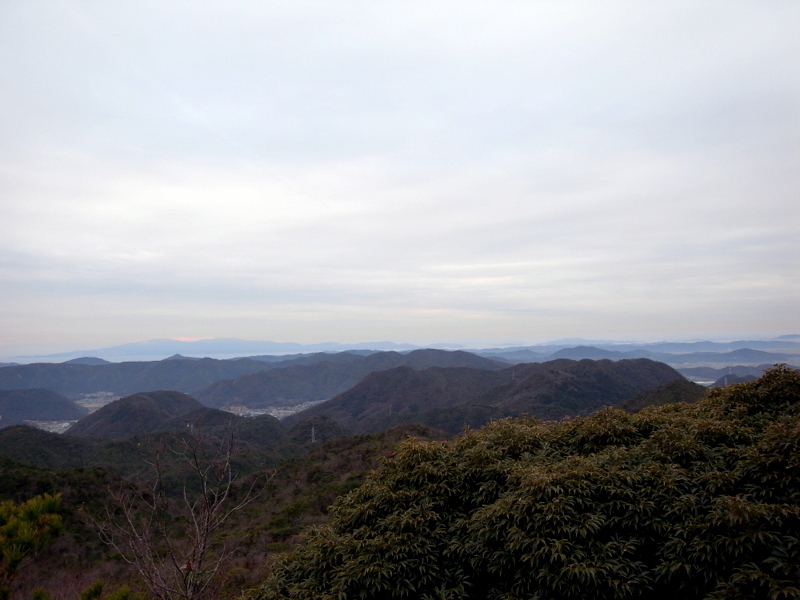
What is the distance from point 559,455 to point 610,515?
1616mm

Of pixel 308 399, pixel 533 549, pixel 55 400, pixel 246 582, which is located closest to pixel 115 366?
pixel 55 400

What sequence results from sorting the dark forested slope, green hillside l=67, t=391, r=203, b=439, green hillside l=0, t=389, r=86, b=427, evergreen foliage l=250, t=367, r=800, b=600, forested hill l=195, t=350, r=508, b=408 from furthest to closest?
forested hill l=195, t=350, r=508, b=408 < green hillside l=0, t=389, r=86, b=427 < the dark forested slope < green hillside l=67, t=391, r=203, b=439 < evergreen foliage l=250, t=367, r=800, b=600

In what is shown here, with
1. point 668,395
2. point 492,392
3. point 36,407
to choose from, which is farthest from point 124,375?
point 668,395

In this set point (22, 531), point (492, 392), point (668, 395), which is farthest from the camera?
point (492, 392)

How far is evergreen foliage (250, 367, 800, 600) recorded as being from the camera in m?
5.04

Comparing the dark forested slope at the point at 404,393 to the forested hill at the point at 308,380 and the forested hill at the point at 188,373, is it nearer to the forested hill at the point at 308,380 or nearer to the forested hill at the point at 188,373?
the forested hill at the point at 308,380

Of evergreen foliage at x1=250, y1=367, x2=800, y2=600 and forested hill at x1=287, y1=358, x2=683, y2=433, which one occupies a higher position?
evergreen foliage at x1=250, y1=367, x2=800, y2=600

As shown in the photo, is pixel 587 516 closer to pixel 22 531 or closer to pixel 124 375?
pixel 22 531

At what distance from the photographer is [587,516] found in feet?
18.8

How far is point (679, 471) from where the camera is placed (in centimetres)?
616

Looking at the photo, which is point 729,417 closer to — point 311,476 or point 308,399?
point 311,476

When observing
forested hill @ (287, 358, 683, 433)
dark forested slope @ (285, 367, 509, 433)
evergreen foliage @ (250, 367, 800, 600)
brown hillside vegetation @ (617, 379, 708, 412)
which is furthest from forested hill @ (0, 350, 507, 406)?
evergreen foliage @ (250, 367, 800, 600)

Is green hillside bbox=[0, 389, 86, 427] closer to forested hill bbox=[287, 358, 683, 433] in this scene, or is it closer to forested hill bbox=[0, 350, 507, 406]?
forested hill bbox=[0, 350, 507, 406]

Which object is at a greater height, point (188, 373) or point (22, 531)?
point (22, 531)
